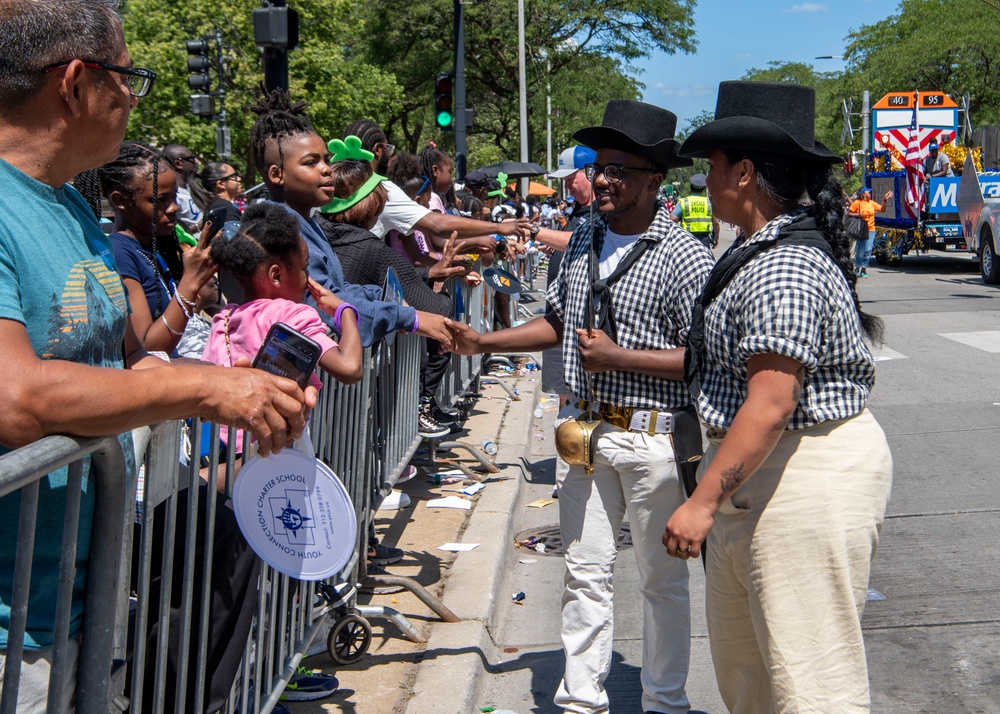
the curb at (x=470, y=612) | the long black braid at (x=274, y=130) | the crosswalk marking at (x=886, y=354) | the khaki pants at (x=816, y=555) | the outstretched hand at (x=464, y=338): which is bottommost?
the curb at (x=470, y=612)

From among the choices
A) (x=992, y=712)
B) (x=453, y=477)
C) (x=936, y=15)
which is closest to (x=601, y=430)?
(x=992, y=712)

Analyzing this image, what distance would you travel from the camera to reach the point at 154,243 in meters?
4.77

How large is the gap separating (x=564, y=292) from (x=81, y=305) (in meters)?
2.27

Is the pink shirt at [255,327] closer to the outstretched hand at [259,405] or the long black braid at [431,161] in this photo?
the outstretched hand at [259,405]

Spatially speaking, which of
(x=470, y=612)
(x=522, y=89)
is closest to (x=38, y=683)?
(x=470, y=612)

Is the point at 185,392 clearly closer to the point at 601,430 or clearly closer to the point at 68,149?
the point at 68,149

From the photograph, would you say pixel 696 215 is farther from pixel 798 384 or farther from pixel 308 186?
pixel 798 384

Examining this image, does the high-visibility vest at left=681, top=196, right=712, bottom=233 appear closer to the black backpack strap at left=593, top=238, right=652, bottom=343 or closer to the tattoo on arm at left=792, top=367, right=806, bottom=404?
the black backpack strap at left=593, top=238, right=652, bottom=343

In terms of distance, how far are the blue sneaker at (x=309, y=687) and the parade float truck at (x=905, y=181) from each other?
1961 cm

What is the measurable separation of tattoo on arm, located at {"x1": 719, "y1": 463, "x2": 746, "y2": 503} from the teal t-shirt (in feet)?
4.91

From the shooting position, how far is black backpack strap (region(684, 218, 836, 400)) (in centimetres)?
284

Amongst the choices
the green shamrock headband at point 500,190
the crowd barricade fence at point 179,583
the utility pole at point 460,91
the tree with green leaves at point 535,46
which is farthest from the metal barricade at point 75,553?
the tree with green leaves at point 535,46

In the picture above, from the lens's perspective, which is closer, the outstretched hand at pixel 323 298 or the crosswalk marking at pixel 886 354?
the outstretched hand at pixel 323 298

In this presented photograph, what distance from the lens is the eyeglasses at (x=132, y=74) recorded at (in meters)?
2.05
